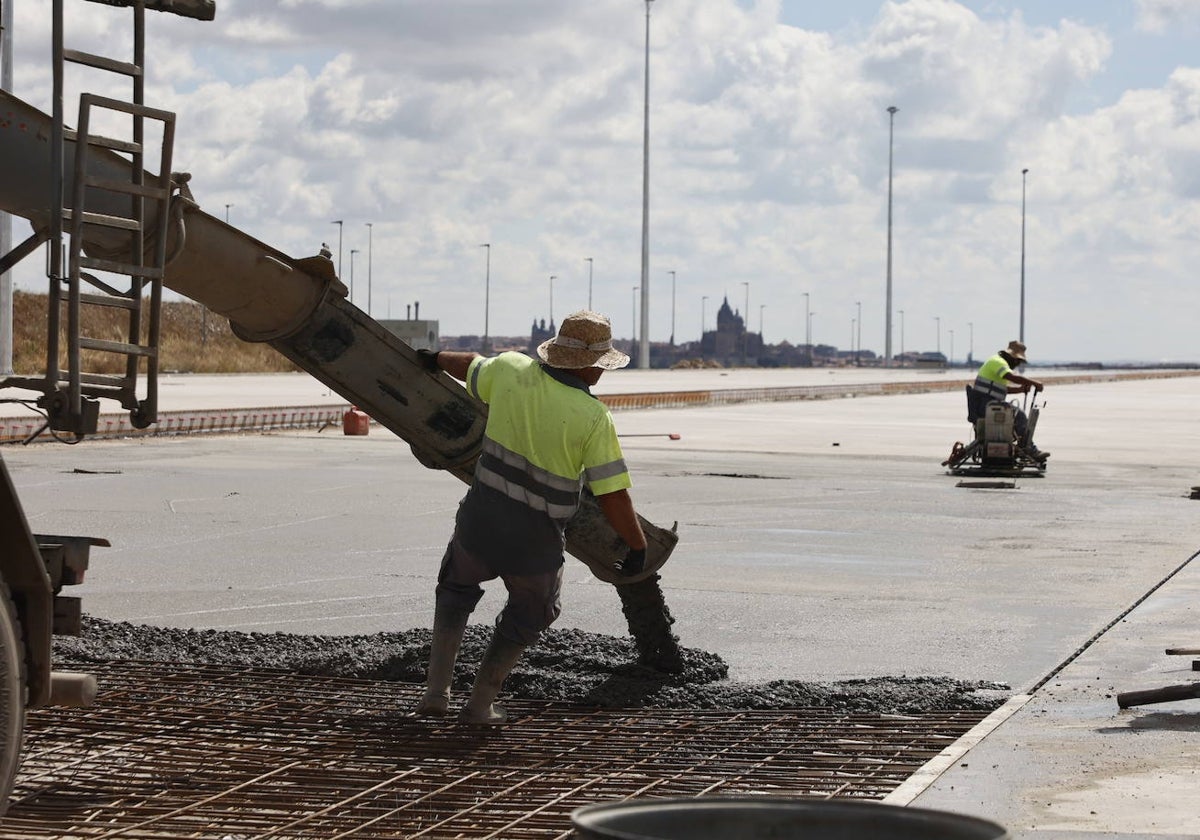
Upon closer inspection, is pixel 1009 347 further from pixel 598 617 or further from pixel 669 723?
pixel 669 723

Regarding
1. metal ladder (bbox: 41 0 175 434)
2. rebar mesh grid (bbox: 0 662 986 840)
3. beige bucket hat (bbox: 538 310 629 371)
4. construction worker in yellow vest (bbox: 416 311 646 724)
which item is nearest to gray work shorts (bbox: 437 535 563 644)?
construction worker in yellow vest (bbox: 416 311 646 724)

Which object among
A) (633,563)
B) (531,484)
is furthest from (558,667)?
(531,484)

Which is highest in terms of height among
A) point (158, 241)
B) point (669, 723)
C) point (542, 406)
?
point (158, 241)

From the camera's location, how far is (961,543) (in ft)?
48.4

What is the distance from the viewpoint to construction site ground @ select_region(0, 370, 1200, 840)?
641 centimetres

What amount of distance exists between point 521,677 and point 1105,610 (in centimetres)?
430

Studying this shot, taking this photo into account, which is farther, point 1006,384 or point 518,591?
point 1006,384

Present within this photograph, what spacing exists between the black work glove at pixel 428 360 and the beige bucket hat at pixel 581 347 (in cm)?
90

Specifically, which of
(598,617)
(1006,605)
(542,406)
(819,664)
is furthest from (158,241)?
(1006,605)

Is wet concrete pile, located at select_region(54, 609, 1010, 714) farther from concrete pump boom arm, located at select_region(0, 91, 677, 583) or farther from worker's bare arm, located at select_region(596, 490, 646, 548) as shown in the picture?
worker's bare arm, located at select_region(596, 490, 646, 548)

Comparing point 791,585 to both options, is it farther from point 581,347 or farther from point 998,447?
point 998,447

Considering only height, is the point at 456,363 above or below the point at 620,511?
above

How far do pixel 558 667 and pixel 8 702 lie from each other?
15.0ft

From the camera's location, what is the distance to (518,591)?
698 centimetres
